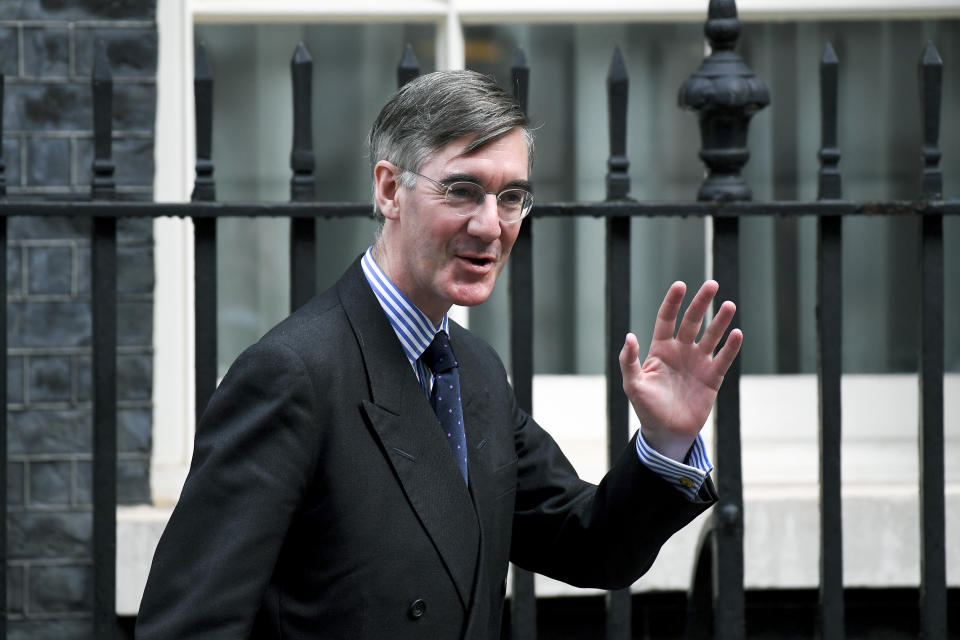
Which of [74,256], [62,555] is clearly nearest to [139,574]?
[62,555]

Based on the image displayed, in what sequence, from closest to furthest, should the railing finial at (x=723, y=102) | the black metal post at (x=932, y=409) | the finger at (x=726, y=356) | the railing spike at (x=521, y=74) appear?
the finger at (x=726, y=356) < the railing spike at (x=521, y=74) < the railing finial at (x=723, y=102) < the black metal post at (x=932, y=409)

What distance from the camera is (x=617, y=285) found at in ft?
10.6

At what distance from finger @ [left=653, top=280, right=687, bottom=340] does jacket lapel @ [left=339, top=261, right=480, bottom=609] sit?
40cm

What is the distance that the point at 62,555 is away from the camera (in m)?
4.53

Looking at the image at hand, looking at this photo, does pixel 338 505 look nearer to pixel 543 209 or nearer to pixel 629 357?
pixel 629 357

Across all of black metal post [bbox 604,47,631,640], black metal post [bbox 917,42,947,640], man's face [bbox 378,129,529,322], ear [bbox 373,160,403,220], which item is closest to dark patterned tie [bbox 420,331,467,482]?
man's face [bbox 378,129,529,322]

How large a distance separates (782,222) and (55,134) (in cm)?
274

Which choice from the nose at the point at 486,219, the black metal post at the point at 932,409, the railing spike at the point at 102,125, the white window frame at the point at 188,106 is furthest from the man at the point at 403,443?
the white window frame at the point at 188,106

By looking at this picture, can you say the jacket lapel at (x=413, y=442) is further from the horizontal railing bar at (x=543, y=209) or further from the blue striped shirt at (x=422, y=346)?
the horizontal railing bar at (x=543, y=209)

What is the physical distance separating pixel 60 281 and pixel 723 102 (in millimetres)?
2401

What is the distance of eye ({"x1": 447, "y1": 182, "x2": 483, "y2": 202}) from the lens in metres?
2.16

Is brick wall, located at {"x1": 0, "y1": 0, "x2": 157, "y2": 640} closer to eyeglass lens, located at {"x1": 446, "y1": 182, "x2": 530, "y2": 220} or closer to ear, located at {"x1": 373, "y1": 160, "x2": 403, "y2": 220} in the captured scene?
ear, located at {"x1": 373, "y1": 160, "x2": 403, "y2": 220}

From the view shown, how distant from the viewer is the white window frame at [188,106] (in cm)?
462

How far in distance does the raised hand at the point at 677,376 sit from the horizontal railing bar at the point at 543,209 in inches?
37.9
